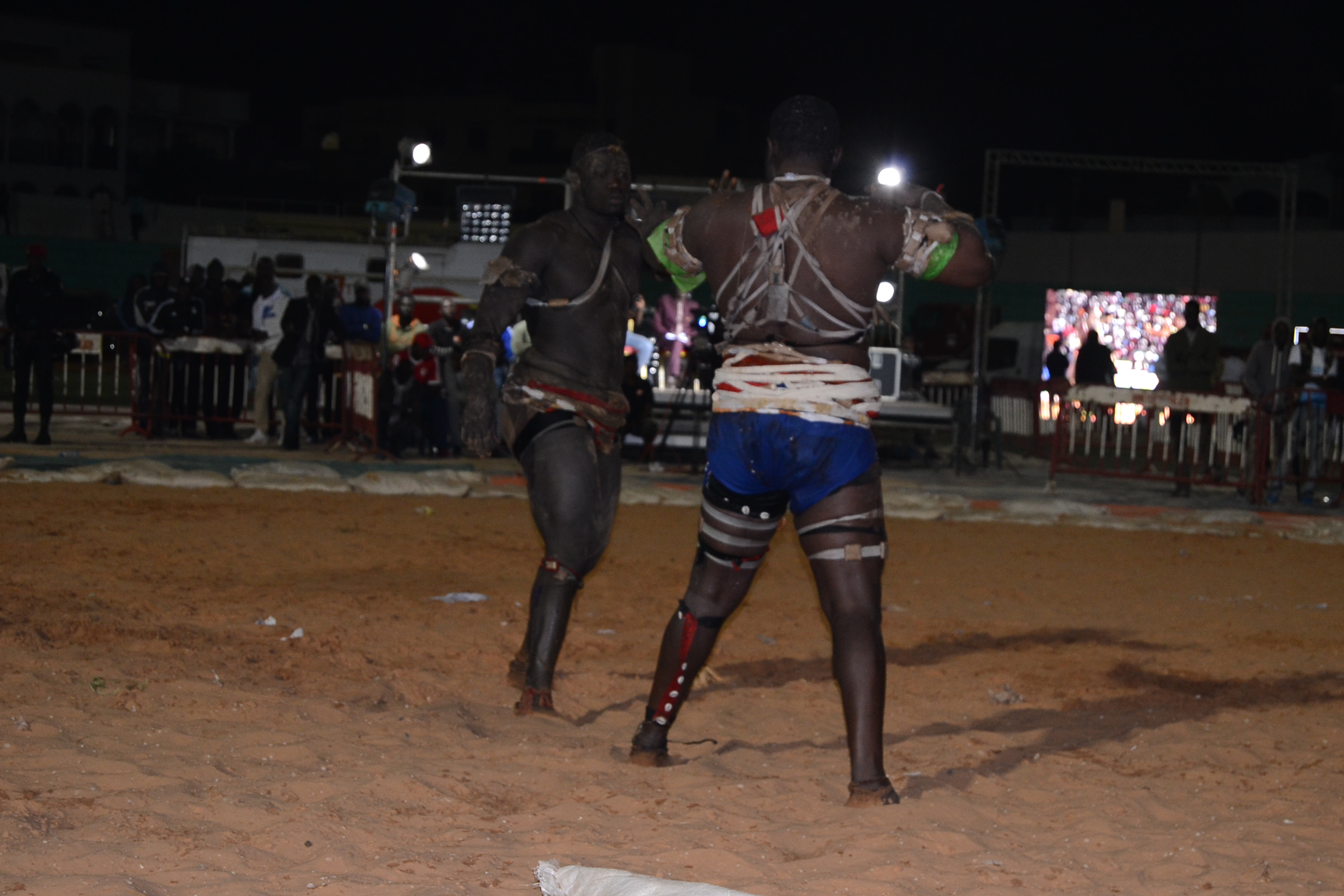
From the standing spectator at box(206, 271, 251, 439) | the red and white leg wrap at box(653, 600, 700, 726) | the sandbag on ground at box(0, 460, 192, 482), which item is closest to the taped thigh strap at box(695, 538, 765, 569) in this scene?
the red and white leg wrap at box(653, 600, 700, 726)

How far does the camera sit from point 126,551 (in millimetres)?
→ 7832

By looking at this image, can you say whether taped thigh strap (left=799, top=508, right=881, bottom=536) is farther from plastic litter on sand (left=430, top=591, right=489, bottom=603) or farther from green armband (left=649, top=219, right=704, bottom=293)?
plastic litter on sand (left=430, top=591, right=489, bottom=603)

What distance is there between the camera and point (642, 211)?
5191mm

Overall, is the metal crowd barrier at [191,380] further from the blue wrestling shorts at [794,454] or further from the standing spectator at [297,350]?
the blue wrestling shorts at [794,454]

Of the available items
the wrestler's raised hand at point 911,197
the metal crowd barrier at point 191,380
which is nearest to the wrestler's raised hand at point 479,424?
the wrestler's raised hand at point 911,197

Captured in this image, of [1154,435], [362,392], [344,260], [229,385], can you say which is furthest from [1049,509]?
[344,260]

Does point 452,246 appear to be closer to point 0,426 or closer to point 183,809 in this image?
point 0,426

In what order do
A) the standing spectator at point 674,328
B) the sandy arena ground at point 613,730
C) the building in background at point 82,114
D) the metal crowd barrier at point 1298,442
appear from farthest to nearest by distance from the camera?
the building in background at point 82,114 < the standing spectator at point 674,328 < the metal crowd barrier at point 1298,442 < the sandy arena ground at point 613,730

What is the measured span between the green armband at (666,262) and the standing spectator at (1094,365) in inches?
637

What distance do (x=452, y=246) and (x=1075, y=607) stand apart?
19.9 metres

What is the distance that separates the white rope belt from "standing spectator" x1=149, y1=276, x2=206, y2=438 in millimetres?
12634

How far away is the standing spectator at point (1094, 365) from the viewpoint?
19.6 meters

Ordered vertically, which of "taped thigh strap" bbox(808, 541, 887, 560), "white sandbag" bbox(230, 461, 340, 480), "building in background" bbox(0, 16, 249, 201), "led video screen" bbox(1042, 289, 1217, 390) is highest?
"building in background" bbox(0, 16, 249, 201)

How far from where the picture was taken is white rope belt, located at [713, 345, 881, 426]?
3.98 meters
